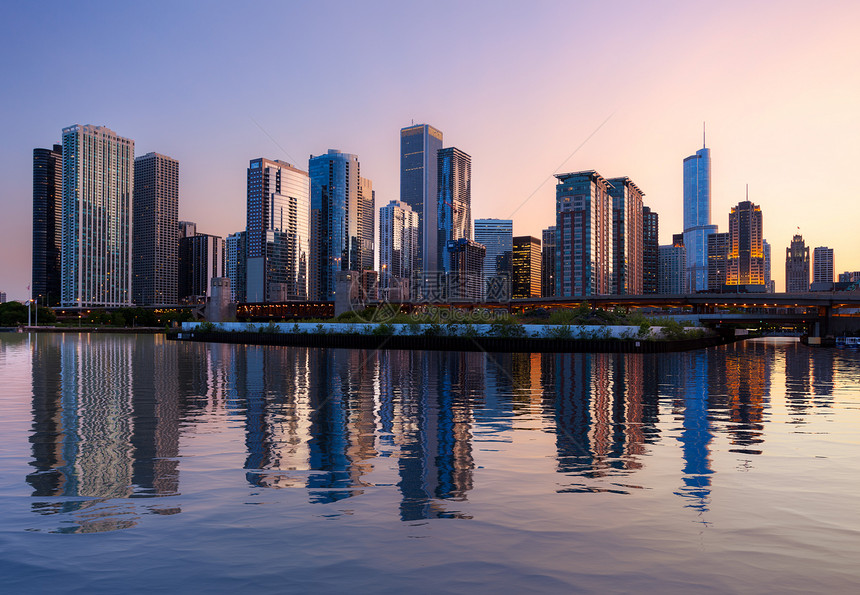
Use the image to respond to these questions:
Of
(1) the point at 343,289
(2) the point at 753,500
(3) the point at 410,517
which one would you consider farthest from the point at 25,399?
(1) the point at 343,289

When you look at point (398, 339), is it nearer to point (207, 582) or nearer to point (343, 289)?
point (343, 289)

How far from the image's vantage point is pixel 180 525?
8180 mm

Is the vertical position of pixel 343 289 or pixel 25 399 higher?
pixel 343 289

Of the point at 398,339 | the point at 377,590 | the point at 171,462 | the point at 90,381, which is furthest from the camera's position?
the point at 398,339

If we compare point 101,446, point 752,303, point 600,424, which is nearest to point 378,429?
point 600,424

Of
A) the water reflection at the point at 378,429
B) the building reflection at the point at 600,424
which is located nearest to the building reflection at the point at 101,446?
the water reflection at the point at 378,429

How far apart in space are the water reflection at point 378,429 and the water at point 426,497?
0.09m

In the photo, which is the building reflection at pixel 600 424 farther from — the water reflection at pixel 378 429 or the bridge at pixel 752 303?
the bridge at pixel 752 303

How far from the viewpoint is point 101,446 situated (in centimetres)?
1368

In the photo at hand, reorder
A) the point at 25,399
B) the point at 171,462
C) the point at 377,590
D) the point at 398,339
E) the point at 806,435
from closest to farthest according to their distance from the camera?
1. the point at 377,590
2. the point at 171,462
3. the point at 806,435
4. the point at 25,399
5. the point at 398,339

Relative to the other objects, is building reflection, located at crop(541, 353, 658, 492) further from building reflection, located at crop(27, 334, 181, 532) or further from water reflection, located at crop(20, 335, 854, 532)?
building reflection, located at crop(27, 334, 181, 532)

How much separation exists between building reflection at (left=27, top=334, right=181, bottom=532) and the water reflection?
0.04 m

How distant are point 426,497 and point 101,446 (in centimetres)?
875

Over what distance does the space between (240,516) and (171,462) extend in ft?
14.3
